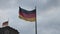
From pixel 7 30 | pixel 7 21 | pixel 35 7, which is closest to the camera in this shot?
pixel 35 7

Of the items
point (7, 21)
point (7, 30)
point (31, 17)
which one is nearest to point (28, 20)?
point (31, 17)

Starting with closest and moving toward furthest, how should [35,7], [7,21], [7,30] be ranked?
[35,7] < [7,21] < [7,30]

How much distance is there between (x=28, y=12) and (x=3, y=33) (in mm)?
41307

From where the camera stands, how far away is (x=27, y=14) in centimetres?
4184

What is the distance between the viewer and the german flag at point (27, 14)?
41125 mm

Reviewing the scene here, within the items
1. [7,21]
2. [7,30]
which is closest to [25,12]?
[7,21]

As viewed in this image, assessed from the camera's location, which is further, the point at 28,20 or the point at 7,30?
the point at 7,30

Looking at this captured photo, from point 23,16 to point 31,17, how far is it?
1.38m

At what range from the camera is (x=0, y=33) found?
269 feet

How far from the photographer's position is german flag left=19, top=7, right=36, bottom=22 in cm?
4112

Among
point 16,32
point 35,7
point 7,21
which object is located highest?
point 35,7

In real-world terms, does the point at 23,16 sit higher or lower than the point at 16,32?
higher

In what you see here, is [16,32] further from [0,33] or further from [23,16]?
[23,16]

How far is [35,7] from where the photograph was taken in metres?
40.7
